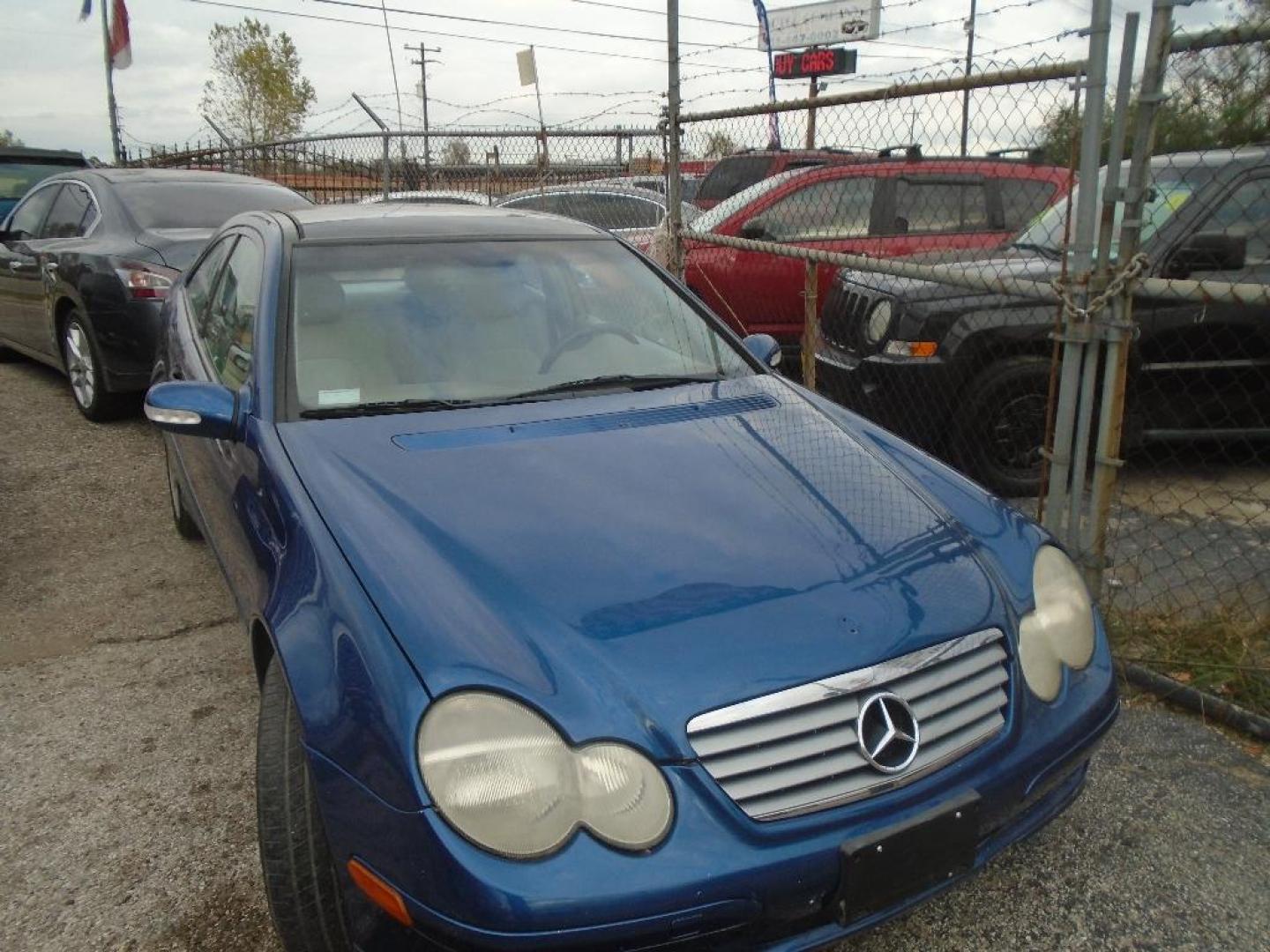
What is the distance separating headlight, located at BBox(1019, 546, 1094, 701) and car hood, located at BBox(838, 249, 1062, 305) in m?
2.32

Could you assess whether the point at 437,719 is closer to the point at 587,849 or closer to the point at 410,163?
the point at 587,849

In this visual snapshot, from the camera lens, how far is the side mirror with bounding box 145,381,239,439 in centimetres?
256

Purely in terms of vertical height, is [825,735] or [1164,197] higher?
[1164,197]

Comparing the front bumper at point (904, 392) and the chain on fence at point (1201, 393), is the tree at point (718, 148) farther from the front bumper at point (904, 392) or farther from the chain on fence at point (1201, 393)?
the chain on fence at point (1201, 393)

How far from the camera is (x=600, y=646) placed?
1.76 meters

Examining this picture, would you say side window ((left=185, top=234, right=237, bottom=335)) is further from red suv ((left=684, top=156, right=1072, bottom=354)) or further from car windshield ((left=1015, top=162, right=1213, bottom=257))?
red suv ((left=684, top=156, right=1072, bottom=354))

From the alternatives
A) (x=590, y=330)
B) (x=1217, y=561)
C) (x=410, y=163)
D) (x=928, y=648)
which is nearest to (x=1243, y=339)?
(x=1217, y=561)

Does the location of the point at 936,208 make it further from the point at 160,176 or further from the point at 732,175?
the point at 160,176

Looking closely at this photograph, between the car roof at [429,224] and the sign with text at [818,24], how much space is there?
24312 millimetres

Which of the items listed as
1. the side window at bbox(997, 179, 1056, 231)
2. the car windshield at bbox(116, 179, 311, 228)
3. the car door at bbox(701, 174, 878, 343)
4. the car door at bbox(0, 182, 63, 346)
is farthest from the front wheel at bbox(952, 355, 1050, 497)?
the car door at bbox(0, 182, 63, 346)

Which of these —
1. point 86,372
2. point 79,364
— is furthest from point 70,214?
point 86,372

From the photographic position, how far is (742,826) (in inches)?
62.8

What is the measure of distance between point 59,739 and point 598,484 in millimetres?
1854

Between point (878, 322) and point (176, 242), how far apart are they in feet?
12.7
